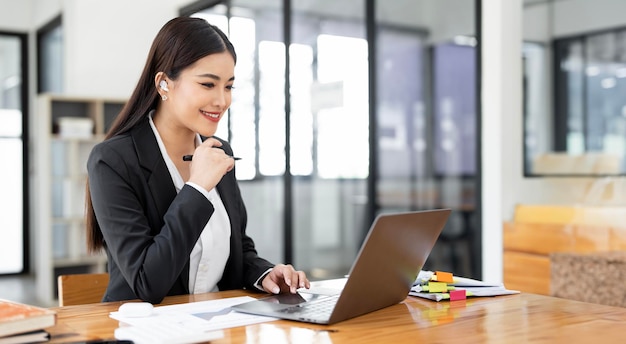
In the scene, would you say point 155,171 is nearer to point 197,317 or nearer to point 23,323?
point 197,317

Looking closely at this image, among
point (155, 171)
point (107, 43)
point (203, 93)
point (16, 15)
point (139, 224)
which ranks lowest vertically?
point (139, 224)

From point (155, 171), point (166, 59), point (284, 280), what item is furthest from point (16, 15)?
point (284, 280)

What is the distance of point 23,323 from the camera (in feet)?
3.98

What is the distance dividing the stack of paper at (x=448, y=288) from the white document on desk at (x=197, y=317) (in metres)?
0.46

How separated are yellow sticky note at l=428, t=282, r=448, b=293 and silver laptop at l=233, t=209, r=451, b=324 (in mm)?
115

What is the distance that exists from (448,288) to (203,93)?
804 millimetres

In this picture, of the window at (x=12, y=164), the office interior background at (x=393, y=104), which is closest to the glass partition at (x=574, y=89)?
the office interior background at (x=393, y=104)

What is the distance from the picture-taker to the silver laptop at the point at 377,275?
1350 mm

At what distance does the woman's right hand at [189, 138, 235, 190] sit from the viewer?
1.76 meters

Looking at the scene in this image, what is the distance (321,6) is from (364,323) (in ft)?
13.0

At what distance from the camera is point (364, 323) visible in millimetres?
1409

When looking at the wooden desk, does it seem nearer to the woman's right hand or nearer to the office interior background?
the woman's right hand

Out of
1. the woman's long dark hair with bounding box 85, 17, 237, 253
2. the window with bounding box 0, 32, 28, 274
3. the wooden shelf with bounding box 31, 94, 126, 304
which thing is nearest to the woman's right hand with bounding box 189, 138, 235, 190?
the woman's long dark hair with bounding box 85, 17, 237, 253

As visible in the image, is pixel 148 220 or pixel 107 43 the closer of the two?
pixel 148 220
